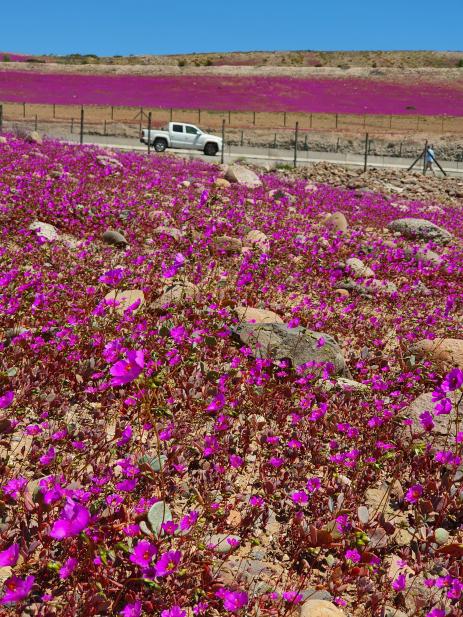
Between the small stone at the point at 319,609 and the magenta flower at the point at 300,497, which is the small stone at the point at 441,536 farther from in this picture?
the small stone at the point at 319,609

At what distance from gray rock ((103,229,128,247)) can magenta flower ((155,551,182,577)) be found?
25.6 feet

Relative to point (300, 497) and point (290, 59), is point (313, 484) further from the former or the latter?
point (290, 59)

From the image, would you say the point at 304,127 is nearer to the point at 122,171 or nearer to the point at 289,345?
the point at 122,171

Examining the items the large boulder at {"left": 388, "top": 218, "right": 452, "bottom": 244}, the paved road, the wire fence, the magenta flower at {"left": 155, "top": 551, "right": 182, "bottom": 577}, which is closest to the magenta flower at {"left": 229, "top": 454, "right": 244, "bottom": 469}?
the magenta flower at {"left": 155, "top": 551, "right": 182, "bottom": 577}

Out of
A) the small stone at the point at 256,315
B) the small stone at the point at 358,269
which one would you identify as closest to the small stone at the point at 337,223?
the small stone at the point at 358,269

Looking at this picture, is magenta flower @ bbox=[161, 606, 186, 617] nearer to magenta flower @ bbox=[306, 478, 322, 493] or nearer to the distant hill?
magenta flower @ bbox=[306, 478, 322, 493]

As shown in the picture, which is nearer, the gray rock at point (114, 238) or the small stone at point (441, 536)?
the small stone at point (441, 536)

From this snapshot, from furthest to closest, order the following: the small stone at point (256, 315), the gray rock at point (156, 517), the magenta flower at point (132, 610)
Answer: the small stone at point (256, 315) < the gray rock at point (156, 517) < the magenta flower at point (132, 610)

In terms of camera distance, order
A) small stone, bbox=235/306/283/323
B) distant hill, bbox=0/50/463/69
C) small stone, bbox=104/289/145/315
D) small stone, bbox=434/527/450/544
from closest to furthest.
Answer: small stone, bbox=434/527/450/544 < small stone, bbox=104/289/145/315 < small stone, bbox=235/306/283/323 < distant hill, bbox=0/50/463/69

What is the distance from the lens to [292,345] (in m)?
6.23

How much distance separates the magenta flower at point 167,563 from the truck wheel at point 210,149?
3772cm

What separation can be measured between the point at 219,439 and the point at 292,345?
5.99ft

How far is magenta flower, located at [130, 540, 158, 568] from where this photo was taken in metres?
3.05

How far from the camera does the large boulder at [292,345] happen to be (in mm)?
6180
